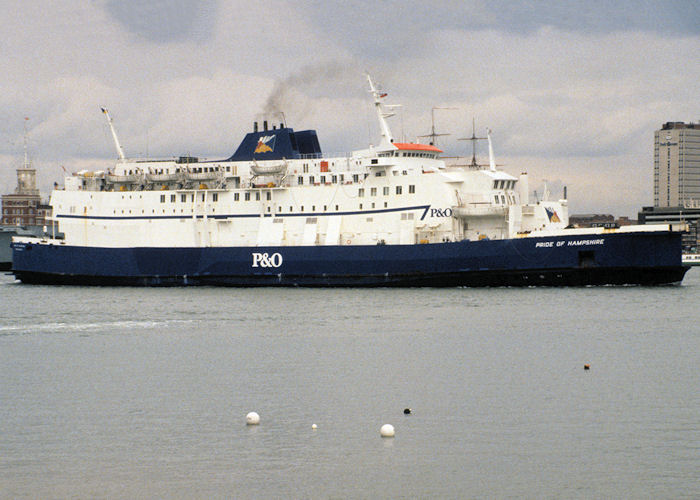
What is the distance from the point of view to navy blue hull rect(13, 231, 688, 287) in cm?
4175

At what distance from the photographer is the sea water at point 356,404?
13.6 m

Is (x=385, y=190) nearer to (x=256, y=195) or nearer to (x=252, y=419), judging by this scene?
(x=256, y=195)

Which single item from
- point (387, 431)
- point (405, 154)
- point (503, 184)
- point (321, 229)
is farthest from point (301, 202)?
point (387, 431)

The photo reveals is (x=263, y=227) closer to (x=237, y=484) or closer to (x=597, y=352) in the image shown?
(x=597, y=352)

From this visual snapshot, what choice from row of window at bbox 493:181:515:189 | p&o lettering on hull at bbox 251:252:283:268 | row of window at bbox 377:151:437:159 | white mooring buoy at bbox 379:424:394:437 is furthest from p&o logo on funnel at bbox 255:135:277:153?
white mooring buoy at bbox 379:424:394:437

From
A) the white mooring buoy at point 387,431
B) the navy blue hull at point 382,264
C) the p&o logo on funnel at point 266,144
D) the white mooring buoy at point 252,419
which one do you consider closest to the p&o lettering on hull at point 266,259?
the navy blue hull at point 382,264

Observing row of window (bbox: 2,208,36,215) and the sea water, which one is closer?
the sea water

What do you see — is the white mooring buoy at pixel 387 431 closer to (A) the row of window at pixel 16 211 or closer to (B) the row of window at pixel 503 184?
(B) the row of window at pixel 503 184

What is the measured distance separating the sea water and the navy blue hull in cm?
691

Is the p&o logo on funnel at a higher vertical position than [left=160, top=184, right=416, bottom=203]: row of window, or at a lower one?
higher

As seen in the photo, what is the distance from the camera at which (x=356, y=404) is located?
61.1 feet

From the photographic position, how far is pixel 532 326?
99.6 ft

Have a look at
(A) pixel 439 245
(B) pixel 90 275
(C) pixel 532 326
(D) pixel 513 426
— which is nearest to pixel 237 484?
(D) pixel 513 426

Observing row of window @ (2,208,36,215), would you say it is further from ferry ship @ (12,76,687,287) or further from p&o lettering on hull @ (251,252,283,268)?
p&o lettering on hull @ (251,252,283,268)
